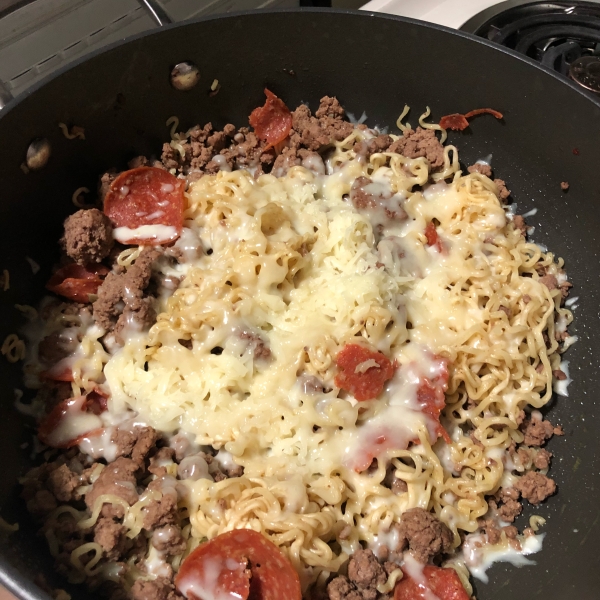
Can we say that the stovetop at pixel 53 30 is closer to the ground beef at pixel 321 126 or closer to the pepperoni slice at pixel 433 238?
the ground beef at pixel 321 126

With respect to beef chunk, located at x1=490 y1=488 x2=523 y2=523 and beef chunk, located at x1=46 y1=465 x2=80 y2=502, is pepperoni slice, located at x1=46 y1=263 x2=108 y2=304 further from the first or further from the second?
beef chunk, located at x1=490 y1=488 x2=523 y2=523

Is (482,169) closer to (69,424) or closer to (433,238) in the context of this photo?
(433,238)

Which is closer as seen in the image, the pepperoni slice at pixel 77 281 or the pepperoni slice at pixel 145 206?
the pepperoni slice at pixel 77 281

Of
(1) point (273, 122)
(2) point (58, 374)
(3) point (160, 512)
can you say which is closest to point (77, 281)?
(2) point (58, 374)

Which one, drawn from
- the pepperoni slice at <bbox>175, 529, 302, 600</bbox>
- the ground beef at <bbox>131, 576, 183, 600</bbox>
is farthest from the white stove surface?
the ground beef at <bbox>131, 576, 183, 600</bbox>

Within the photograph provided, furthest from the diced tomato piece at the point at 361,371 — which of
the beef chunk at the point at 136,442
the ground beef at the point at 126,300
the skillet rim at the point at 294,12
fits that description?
the skillet rim at the point at 294,12

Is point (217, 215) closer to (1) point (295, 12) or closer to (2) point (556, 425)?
(1) point (295, 12)
